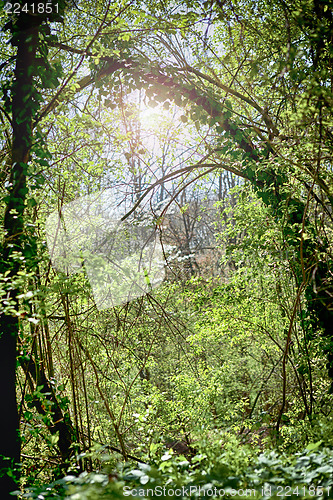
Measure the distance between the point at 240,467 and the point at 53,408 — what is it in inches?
72.4

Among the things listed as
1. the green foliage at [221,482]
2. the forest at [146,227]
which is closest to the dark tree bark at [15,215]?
the forest at [146,227]

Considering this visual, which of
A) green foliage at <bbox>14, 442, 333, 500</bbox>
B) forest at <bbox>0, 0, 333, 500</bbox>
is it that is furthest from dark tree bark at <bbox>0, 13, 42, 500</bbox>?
green foliage at <bbox>14, 442, 333, 500</bbox>

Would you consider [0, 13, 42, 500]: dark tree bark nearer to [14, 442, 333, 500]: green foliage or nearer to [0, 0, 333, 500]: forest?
[0, 0, 333, 500]: forest

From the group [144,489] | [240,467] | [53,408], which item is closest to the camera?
[144,489]

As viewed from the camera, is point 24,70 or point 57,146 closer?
point 24,70

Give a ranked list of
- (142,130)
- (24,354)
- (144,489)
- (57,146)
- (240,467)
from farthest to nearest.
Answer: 1. (142,130)
2. (57,146)
3. (24,354)
4. (240,467)
5. (144,489)

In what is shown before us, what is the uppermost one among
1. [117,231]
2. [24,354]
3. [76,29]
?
[76,29]

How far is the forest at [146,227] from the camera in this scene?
1723mm

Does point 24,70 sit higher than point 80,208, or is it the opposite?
point 24,70

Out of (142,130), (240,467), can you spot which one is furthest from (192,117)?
(240,467)

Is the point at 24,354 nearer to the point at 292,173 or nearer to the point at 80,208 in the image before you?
the point at 80,208

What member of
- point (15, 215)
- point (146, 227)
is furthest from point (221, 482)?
point (146, 227)

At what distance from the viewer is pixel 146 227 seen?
325 centimetres

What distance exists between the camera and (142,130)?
3760mm
